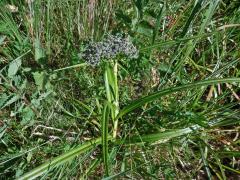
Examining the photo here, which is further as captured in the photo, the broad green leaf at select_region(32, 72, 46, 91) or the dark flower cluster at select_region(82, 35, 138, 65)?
the broad green leaf at select_region(32, 72, 46, 91)

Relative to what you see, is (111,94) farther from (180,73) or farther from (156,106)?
(180,73)

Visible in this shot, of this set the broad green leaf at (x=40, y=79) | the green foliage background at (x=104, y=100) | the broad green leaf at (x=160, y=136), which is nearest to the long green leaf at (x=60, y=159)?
the green foliage background at (x=104, y=100)

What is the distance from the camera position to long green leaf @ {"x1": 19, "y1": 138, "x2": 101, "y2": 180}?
3.47 feet

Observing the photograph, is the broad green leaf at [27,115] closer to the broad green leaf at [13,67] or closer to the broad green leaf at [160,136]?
the broad green leaf at [13,67]

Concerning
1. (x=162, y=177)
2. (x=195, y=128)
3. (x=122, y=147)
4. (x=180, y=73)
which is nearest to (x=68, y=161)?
(x=122, y=147)

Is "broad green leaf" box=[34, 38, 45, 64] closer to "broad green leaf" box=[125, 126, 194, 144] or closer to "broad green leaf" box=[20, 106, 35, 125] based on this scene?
"broad green leaf" box=[20, 106, 35, 125]

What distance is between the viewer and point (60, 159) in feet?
3.66

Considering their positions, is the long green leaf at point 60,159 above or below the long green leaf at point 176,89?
below

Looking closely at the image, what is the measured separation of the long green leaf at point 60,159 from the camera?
1.06 metres

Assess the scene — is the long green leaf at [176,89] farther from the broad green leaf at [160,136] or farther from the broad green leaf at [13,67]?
the broad green leaf at [13,67]

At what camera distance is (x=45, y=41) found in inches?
53.6

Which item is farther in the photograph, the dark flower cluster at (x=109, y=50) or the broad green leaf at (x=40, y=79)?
the broad green leaf at (x=40, y=79)

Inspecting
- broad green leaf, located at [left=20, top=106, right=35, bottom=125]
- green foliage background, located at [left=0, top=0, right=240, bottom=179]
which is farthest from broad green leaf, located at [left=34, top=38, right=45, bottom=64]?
broad green leaf, located at [left=20, top=106, right=35, bottom=125]

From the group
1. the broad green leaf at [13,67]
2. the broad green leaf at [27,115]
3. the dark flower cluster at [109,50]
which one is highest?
the broad green leaf at [13,67]
